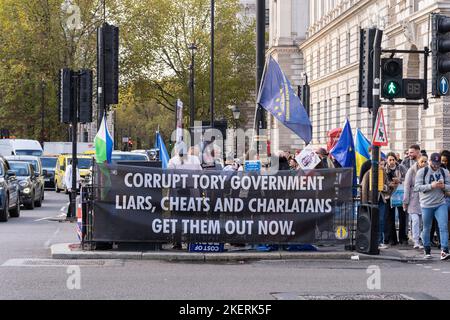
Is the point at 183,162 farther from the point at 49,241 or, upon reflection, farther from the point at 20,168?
the point at 20,168

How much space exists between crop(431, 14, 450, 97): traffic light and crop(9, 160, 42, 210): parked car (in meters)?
17.7

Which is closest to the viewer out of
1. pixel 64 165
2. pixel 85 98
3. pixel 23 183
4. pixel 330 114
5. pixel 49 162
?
pixel 85 98

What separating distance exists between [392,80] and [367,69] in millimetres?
473

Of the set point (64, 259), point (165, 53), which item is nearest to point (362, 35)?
point (64, 259)

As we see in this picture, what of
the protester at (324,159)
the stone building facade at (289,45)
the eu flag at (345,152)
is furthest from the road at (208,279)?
the stone building facade at (289,45)

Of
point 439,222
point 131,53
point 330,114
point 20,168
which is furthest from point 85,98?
point 131,53

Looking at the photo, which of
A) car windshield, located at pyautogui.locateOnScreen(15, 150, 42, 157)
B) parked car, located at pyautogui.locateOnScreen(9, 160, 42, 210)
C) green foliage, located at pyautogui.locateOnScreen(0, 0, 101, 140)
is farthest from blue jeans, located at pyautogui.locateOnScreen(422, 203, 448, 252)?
green foliage, located at pyautogui.locateOnScreen(0, 0, 101, 140)

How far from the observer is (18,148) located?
167 feet

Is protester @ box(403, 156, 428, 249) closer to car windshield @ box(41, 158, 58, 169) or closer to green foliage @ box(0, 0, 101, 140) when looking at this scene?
car windshield @ box(41, 158, 58, 169)

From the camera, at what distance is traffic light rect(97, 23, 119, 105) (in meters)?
20.0

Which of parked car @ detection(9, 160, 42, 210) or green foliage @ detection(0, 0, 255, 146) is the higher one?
green foliage @ detection(0, 0, 255, 146)

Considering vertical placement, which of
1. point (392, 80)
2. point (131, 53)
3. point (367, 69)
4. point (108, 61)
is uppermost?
point (131, 53)
